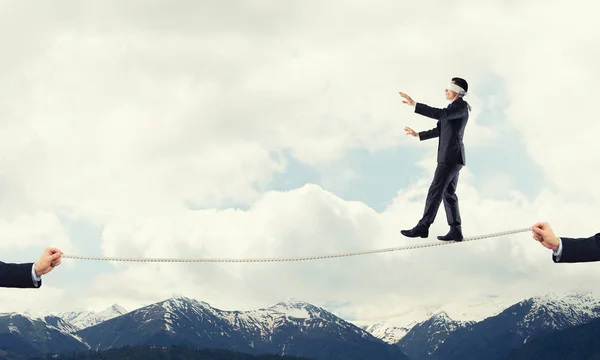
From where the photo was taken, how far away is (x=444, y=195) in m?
17.7

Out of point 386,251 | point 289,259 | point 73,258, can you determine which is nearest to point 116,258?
point 73,258

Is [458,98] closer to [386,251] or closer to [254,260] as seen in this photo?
[386,251]

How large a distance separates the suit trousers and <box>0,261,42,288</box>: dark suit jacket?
30.4 ft

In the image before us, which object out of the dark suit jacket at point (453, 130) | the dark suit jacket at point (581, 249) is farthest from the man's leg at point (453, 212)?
the dark suit jacket at point (581, 249)

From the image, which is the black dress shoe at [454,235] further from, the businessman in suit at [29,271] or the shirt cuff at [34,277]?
the shirt cuff at [34,277]

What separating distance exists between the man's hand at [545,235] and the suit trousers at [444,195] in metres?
5.03

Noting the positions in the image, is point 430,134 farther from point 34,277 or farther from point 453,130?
point 34,277

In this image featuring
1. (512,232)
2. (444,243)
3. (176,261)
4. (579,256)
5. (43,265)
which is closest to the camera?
(579,256)

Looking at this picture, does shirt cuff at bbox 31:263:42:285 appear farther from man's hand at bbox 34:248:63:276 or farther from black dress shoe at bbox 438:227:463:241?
black dress shoe at bbox 438:227:463:241

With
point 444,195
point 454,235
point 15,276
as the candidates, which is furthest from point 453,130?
point 15,276

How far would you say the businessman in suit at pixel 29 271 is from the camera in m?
12.4

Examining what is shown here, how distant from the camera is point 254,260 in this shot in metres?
14.7

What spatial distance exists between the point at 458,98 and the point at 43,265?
33.2 ft

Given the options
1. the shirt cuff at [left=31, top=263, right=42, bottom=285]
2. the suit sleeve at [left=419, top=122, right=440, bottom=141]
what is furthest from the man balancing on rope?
the shirt cuff at [left=31, top=263, right=42, bottom=285]
